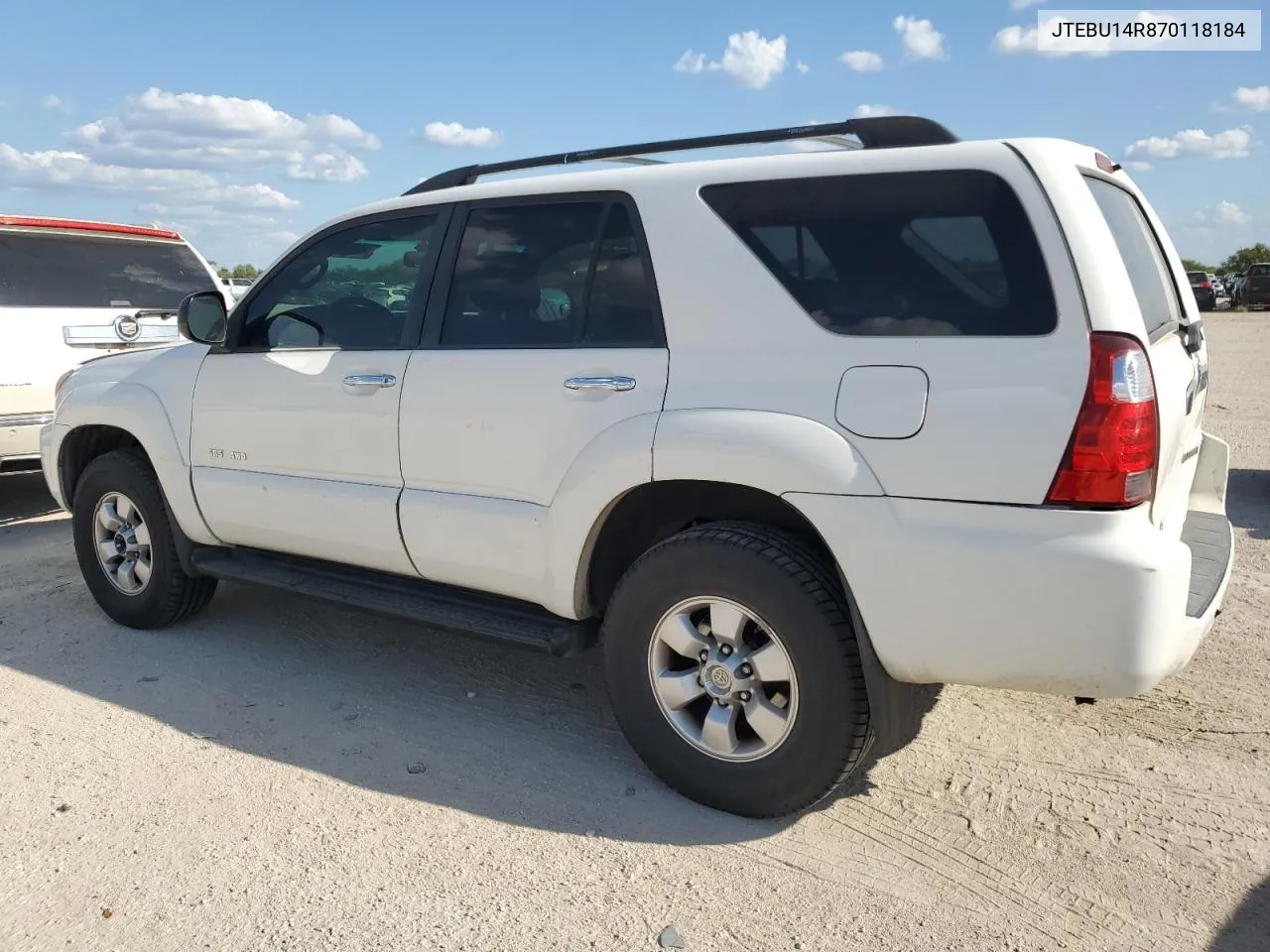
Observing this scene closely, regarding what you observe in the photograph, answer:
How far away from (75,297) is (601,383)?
5.73 m

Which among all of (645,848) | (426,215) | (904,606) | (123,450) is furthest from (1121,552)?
(123,450)

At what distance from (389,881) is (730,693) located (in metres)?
1.10

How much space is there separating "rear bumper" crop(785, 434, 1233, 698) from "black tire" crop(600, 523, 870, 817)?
0.14 meters

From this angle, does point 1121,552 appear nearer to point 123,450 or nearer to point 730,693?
point 730,693

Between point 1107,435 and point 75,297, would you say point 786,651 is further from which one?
point 75,297

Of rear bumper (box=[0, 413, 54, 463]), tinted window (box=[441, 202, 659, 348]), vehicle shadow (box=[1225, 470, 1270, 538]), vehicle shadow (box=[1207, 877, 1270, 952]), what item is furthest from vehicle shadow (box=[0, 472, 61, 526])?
vehicle shadow (box=[1225, 470, 1270, 538])

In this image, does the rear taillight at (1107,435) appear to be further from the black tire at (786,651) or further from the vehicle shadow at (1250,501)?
the vehicle shadow at (1250,501)

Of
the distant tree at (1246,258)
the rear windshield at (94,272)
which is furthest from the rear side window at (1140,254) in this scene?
the distant tree at (1246,258)

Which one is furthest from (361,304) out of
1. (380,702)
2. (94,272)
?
(94,272)

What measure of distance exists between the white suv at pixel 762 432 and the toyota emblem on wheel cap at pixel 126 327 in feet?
10.7

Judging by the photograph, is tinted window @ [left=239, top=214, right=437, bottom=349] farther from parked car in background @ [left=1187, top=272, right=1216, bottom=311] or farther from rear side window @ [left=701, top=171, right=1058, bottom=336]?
parked car in background @ [left=1187, top=272, right=1216, bottom=311]

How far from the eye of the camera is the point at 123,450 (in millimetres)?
4957

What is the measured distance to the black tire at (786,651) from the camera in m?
2.94

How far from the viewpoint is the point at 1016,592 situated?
8.76ft
